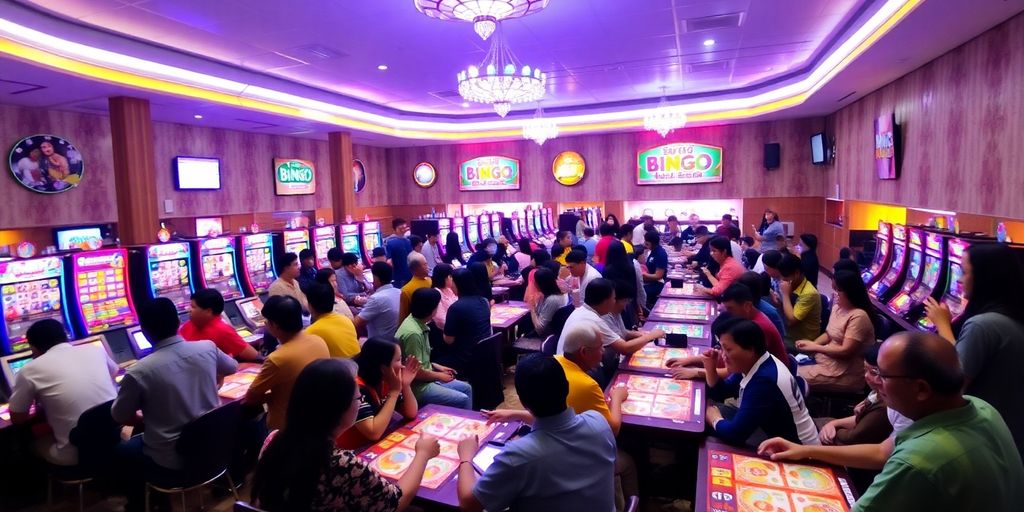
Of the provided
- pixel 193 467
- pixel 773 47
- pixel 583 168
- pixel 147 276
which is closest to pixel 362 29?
pixel 147 276

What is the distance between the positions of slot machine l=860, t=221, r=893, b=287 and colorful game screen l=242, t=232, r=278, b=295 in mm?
5467

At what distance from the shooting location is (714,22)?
5832 millimetres

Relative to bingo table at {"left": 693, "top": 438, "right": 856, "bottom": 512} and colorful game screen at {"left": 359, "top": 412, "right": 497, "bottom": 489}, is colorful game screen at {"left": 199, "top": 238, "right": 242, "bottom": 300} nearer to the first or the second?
colorful game screen at {"left": 359, "top": 412, "right": 497, "bottom": 489}

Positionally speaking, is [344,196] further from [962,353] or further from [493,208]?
[962,353]

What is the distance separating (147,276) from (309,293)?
1.80 meters

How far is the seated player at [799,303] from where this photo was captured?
423 cm

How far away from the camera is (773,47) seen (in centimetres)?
707

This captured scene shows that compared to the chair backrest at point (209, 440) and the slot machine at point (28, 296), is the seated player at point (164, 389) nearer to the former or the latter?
the chair backrest at point (209, 440)

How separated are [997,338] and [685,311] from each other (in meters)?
2.75

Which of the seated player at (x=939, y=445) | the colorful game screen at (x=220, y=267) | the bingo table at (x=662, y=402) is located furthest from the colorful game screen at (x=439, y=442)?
the colorful game screen at (x=220, y=267)

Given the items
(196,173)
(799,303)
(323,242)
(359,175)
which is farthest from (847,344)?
(359,175)

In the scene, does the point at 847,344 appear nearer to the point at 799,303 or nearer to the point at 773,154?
the point at 799,303

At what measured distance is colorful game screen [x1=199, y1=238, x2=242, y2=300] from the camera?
4.84 metres

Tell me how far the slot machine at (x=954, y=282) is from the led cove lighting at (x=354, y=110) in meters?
1.87
